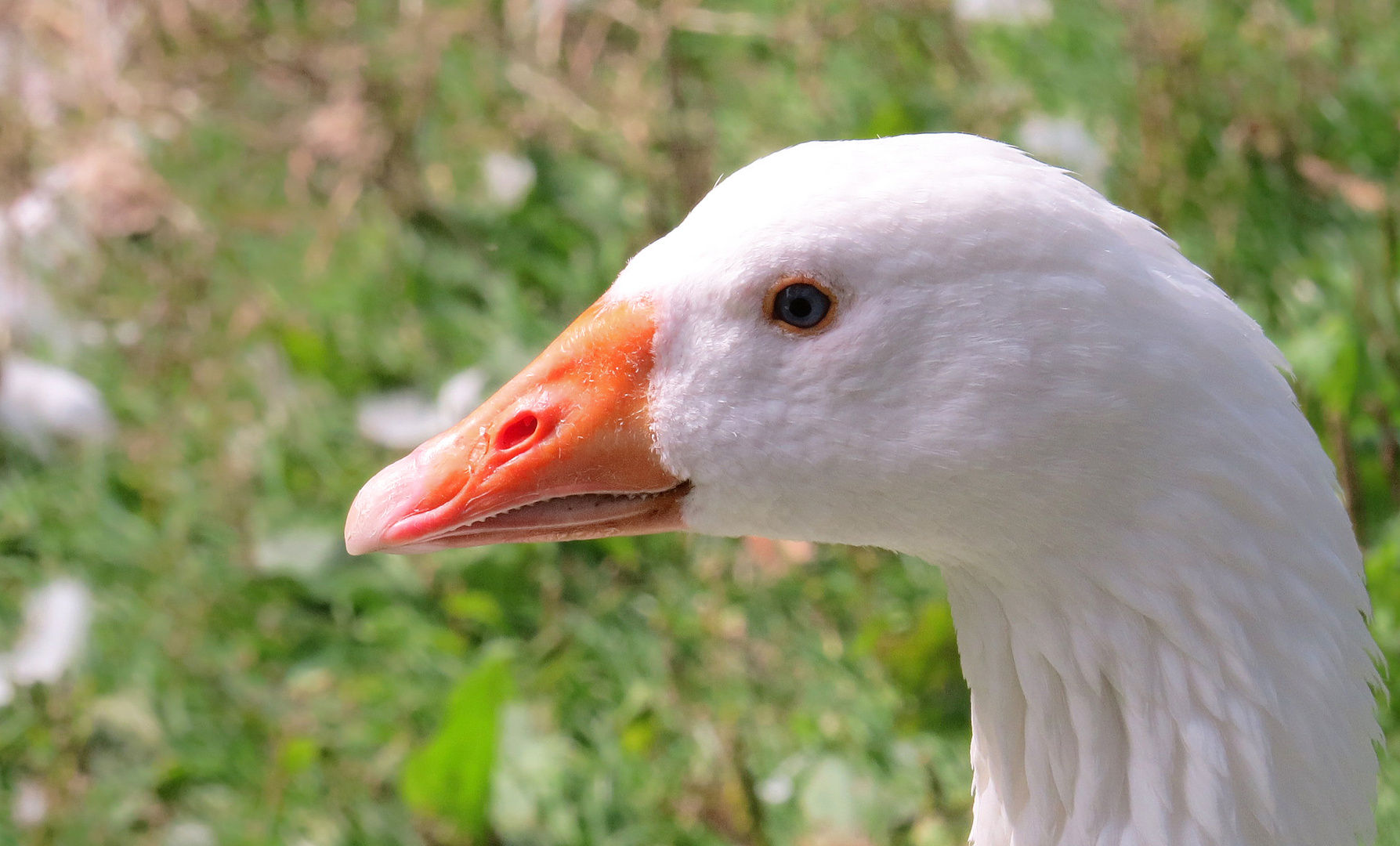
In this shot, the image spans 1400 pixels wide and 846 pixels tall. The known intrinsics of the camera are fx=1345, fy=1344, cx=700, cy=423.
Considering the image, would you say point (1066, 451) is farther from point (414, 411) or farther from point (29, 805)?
point (414, 411)

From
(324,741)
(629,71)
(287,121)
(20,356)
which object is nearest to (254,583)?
(324,741)

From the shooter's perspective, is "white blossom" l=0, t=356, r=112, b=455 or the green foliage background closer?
the green foliage background

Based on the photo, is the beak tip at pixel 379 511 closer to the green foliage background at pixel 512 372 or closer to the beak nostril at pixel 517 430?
the beak nostril at pixel 517 430

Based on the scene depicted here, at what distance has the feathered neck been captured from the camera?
1500 mm

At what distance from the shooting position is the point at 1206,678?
5.04ft

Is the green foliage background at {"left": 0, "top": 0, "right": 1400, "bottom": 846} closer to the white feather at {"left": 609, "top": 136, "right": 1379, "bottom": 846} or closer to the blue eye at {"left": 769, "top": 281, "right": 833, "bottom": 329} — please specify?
the white feather at {"left": 609, "top": 136, "right": 1379, "bottom": 846}

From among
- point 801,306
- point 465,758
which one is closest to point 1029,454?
point 801,306

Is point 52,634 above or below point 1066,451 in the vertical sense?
above

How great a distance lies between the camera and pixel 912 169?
151cm

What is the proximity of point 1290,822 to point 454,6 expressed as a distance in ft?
15.0

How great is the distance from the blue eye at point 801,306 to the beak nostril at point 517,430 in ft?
1.15

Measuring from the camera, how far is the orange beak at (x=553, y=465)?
1676 millimetres

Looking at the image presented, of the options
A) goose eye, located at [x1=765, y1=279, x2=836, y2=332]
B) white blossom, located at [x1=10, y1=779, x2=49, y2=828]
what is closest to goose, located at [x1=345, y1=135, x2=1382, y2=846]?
goose eye, located at [x1=765, y1=279, x2=836, y2=332]

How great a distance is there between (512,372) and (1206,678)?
2544 mm
